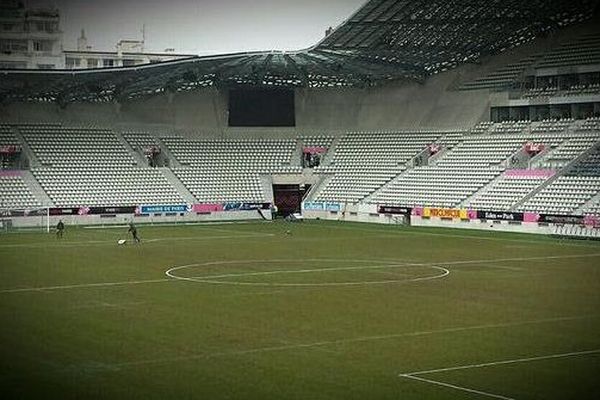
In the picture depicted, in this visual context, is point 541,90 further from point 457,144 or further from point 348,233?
point 348,233

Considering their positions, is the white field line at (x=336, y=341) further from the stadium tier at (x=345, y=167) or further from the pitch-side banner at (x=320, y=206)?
the pitch-side banner at (x=320, y=206)

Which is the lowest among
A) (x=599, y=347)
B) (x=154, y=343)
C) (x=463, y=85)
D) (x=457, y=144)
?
(x=154, y=343)

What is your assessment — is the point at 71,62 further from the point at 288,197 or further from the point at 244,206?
the point at 288,197

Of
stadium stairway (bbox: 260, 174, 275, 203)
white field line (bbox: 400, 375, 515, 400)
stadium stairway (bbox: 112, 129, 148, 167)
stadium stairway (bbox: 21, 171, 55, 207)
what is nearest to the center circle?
white field line (bbox: 400, 375, 515, 400)

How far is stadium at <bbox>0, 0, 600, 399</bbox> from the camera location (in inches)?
493

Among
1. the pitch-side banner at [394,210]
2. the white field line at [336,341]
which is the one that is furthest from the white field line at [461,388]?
the pitch-side banner at [394,210]

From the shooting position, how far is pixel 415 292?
21.8m

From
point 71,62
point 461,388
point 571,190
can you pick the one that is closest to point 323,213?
point 571,190

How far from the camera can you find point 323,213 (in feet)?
170

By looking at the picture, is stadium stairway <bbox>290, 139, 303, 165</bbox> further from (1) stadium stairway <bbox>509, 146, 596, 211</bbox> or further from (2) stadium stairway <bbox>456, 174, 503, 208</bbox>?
(1) stadium stairway <bbox>509, 146, 596, 211</bbox>

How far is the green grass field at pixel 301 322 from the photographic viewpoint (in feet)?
32.6

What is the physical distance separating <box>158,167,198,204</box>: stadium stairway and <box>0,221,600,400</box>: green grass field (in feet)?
54.5

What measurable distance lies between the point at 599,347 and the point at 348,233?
113ft

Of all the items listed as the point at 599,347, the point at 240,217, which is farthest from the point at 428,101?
the point at 599,347
